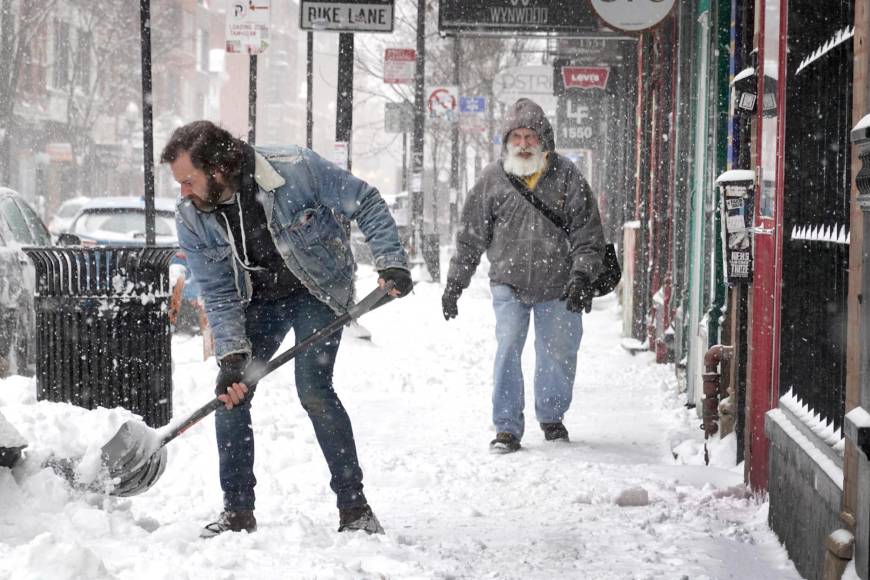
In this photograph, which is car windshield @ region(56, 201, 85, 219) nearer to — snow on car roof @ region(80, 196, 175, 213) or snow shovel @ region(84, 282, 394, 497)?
snow on car roof @ region(80, 196, 175, 213)

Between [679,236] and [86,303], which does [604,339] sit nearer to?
[679,236]

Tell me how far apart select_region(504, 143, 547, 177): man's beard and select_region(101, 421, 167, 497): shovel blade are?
107 inches

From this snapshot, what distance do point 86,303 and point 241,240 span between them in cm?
207

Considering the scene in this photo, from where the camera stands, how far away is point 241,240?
467 centimetres

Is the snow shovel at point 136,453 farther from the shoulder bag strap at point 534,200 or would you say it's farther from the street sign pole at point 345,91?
the street sign pole at point 345,91

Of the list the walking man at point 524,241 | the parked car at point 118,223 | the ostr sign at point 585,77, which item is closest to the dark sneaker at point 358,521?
the walking man at point 524,241

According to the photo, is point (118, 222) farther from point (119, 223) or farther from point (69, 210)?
point (69, 210)

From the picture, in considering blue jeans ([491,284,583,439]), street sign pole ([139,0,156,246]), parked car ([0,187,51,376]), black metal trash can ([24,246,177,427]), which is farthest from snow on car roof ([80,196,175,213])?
blue jeans ([491,284,583,439])

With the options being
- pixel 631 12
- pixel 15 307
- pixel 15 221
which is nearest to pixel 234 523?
pixel 15 307

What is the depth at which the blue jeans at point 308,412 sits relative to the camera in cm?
481

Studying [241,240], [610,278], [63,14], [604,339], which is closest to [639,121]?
[604,339]

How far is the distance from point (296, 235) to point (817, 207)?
1915 mm

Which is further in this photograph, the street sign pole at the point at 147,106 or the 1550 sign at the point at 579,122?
the 1550 sign at the point at 579,122

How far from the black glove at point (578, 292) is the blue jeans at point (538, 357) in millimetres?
192
